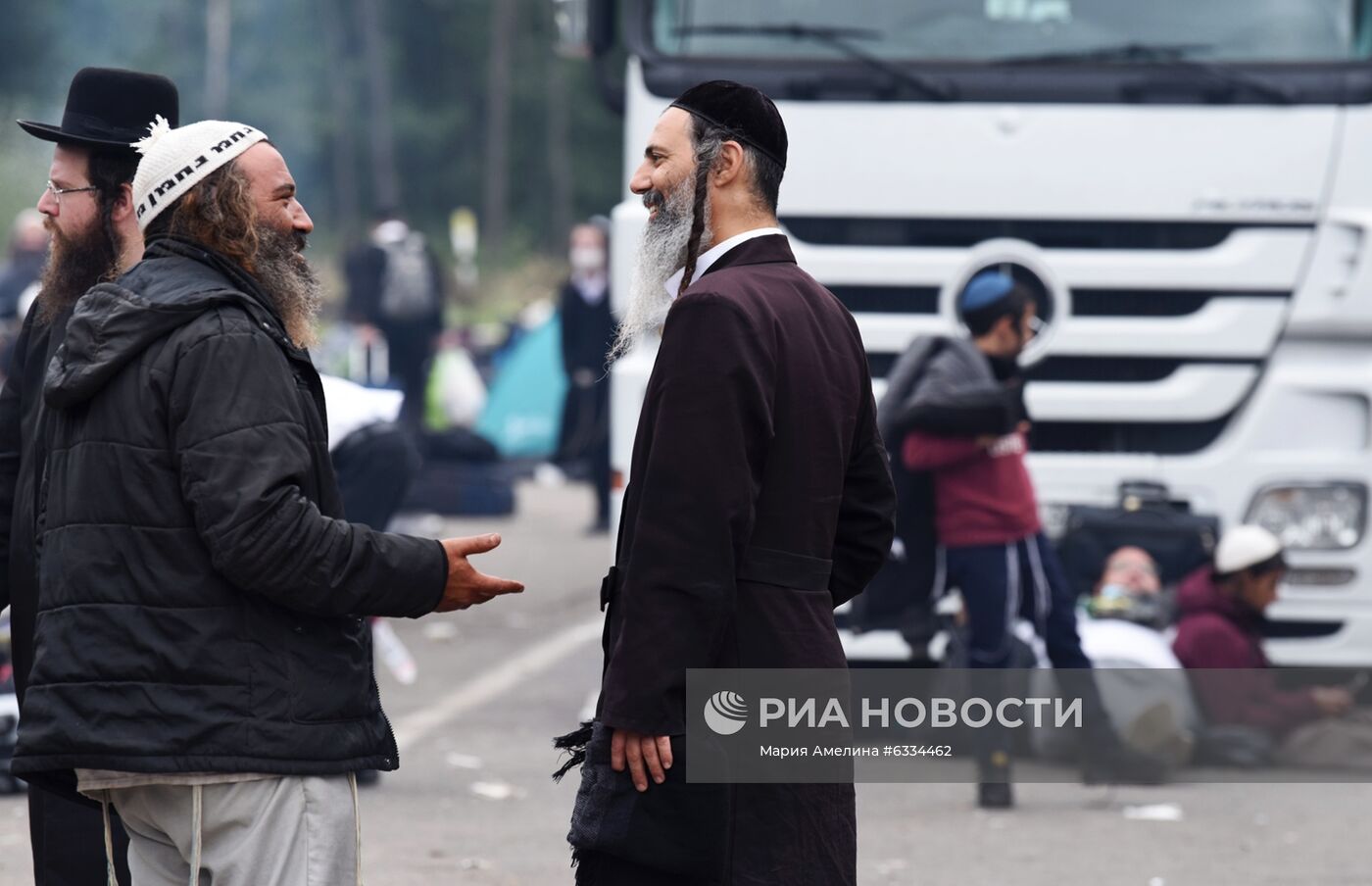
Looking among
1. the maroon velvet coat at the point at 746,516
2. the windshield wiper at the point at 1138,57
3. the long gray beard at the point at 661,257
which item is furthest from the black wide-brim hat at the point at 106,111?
the windshield wiper at the point at 1138,57

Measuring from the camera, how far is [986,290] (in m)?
7.21

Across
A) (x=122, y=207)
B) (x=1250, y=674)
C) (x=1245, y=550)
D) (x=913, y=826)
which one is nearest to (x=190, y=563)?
(x=122, y=207)

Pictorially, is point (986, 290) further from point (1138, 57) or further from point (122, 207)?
point (122, 207)

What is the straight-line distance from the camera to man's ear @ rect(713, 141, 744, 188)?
12.1 feet

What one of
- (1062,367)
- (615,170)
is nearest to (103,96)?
(1062,367)

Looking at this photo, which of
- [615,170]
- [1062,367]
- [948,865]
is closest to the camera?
[948,865]

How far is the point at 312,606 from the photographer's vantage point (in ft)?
11.1

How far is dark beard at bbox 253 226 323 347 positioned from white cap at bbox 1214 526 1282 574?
14.4ft

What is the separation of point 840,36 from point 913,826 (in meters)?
2.80

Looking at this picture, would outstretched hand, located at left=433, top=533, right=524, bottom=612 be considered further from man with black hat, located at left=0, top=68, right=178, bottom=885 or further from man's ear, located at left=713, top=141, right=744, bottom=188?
man with black hat, located at left=0, top=68, right=178, bottom=885

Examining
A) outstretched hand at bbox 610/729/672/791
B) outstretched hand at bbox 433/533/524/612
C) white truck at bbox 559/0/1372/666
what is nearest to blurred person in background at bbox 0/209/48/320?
white truck at bbox 559/0/1372/666

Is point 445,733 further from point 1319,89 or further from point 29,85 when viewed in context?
point 29,85

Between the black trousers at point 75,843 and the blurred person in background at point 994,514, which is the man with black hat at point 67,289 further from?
the blurred person in background at point 994,514

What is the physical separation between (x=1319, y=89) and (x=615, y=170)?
56885 mm
